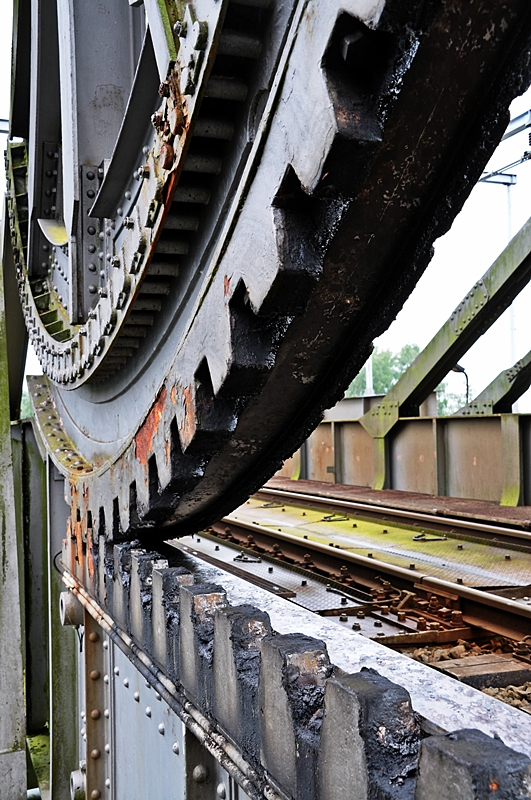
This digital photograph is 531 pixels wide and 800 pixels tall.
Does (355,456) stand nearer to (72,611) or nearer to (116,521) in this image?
(72,611)

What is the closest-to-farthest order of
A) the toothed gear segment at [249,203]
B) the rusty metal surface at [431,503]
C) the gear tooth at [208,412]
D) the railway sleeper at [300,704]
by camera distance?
the railway sleeper at [300,704], the toothed gear segment at [249,203], the gear tooth at [208,412], the rusty metal surface at [431,503]

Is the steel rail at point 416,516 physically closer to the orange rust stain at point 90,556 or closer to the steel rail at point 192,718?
the orange rust stain at point 90,556

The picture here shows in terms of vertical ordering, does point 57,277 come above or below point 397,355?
below

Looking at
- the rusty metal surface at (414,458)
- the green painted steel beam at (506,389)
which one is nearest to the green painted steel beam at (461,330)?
the rusty metal surface at (414,458)

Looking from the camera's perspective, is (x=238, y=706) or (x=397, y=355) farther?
(x=397, y=355)

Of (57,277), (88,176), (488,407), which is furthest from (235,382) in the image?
(488,407)

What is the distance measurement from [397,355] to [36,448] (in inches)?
2656

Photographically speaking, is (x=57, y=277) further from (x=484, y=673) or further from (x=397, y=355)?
(x=397, y=355)

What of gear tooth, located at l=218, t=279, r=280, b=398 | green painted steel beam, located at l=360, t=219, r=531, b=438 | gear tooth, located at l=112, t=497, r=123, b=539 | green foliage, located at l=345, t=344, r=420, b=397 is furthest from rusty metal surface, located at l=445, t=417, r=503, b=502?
green foliage, located at l=345, t=344, r=420, b=397

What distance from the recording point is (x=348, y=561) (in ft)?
17.9

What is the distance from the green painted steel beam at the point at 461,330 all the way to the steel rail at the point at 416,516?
1676 mm

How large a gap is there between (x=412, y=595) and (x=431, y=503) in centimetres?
518

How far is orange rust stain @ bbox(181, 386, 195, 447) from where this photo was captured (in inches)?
76.9

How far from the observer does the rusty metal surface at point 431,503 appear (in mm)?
7730
